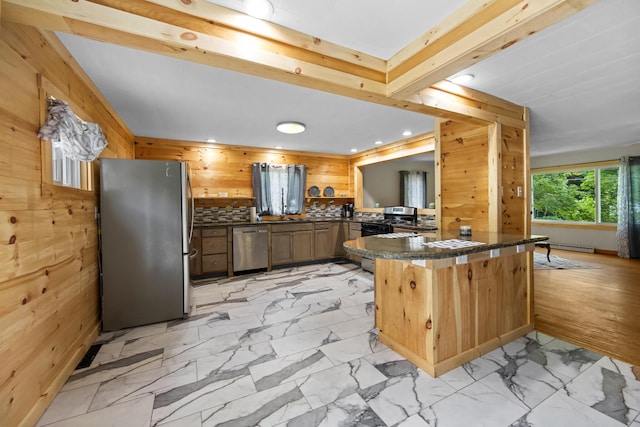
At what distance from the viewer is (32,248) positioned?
155cm

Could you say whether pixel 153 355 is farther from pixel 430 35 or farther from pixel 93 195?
pixel 430 35

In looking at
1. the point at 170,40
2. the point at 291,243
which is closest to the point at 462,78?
the point at 170,40

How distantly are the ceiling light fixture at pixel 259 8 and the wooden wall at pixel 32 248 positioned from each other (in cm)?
122

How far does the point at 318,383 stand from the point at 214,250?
123 inches

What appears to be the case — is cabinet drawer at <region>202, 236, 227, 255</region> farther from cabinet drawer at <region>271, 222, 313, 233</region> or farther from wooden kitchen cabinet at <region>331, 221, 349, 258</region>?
wooden kitchen cabinet at <region>331, 221, 349, 258</region>

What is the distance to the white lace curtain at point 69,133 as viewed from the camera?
5.63 feet

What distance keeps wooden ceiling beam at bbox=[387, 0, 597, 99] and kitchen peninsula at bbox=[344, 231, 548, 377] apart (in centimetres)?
120

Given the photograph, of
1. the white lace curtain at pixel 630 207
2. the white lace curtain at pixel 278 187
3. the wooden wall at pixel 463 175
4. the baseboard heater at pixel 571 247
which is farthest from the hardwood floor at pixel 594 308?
the white lace curtain at pixel 278 187

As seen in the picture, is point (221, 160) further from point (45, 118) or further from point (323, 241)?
point (45, 118)

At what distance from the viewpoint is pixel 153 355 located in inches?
86.4

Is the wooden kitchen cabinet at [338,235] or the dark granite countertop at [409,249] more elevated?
the dark granite countertop at [409,249]

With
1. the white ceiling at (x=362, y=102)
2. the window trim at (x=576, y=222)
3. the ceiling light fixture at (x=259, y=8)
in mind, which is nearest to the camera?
the ceiling light fixture at (x=259, y=8)

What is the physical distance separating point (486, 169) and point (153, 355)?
3.51 meters

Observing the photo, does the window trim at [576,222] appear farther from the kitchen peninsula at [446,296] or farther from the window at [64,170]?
the window at [64,170]
